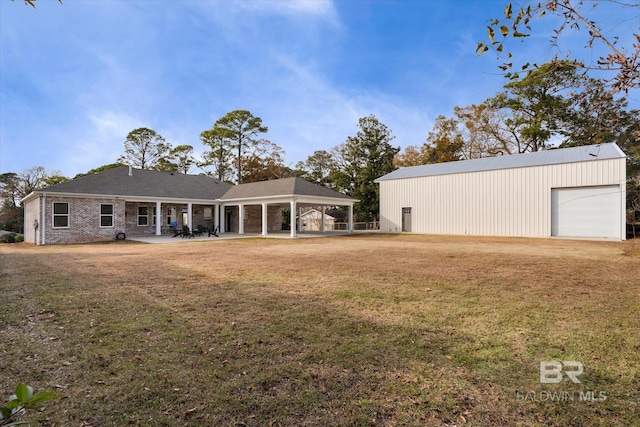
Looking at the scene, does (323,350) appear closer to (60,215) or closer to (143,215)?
(60,215)

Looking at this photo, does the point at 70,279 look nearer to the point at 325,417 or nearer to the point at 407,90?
the point at 325,417

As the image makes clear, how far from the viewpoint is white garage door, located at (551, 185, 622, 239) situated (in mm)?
18328

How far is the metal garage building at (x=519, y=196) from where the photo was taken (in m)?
18.6

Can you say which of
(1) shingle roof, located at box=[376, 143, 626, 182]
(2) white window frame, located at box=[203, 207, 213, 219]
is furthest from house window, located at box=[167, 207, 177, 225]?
(1) shingle roof, located at box=[376, 143, 626, 182]

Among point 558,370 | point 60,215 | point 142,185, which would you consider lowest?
point 558,370

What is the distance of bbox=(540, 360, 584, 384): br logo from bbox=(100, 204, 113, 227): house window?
23.0 m

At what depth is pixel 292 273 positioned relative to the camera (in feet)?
25.6

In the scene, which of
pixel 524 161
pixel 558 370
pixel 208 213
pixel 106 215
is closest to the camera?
pixel 558 370

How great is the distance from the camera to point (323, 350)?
3428 millimetres

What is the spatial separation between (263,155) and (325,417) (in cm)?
4122

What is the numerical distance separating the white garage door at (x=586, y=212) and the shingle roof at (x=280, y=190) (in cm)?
1361

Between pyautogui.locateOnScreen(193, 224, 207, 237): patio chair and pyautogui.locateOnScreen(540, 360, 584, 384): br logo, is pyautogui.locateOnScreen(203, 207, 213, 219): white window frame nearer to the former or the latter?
pyautogui.locateOnScreen(193, 224, 207, 237): patio chair

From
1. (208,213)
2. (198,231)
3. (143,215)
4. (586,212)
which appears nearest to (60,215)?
(143,215)

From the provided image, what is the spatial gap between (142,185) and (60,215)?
5.18 m
